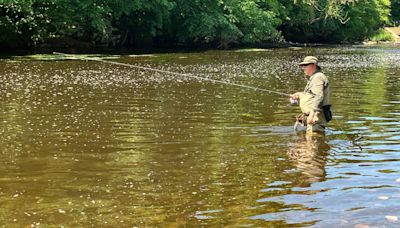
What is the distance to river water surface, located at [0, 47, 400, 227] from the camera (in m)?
Result: 5.93

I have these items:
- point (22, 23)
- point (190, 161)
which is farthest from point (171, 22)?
point (190, 161)

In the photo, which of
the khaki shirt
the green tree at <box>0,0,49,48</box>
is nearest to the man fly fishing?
the khaki shirt

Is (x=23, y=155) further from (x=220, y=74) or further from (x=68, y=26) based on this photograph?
(x=68, y=26)

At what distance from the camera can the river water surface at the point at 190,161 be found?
19.4ft

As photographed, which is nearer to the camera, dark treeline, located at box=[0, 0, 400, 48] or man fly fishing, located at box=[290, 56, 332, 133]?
man fly fishing, located at box=[290, 56, 332, 133]

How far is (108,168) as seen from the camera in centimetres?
781

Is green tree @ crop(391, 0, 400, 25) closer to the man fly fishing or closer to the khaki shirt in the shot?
the man fly fishing

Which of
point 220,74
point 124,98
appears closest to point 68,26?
point 220,74

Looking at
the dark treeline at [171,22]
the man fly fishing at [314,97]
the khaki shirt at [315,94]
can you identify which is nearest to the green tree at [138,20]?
the dark treeline at [171,22]

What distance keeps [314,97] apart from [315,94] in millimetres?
57

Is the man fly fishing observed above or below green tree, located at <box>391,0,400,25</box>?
below

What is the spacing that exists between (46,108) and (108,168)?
248 inches

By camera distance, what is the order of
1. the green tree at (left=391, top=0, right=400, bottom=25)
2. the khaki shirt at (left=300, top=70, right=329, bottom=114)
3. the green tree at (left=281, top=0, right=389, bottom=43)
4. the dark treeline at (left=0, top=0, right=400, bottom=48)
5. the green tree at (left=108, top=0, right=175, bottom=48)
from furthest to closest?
the green tree at (left=391, top=0, right=400, bottom=25) < the green tree at (left=281, top=0, right=389, bottom=43) < the green tree at (left=108, top=0, right=175, bottom=48) < the dark treeline at (left=0, top=0, right=400, bottom=48) < the khaki shirt at (left=300, top=70, right=329, bottom=114)

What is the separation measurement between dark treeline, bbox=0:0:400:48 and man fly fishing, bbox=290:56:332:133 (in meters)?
25.5
